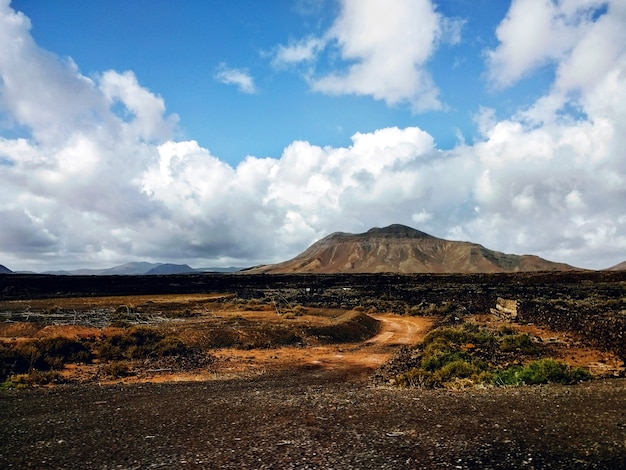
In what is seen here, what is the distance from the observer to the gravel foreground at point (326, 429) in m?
8.29

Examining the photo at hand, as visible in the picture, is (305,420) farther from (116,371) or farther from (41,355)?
(41,355)

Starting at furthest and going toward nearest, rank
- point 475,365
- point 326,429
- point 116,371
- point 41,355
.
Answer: point 41,355, point 116,371, point 475,365, point 326,429

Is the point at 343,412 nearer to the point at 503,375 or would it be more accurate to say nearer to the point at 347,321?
the point at 503,375

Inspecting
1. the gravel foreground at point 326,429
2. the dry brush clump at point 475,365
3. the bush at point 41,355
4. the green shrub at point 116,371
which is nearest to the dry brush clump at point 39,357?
the bush at point 41,355

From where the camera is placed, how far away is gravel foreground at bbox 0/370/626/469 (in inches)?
326

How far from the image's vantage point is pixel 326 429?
10.2 m

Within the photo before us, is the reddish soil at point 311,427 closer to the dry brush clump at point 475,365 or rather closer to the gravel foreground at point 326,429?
the gravel foreground at point 326,429

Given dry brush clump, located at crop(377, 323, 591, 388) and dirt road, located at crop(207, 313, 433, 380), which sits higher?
dry brush clump, located at crop(377, 323, 591, 388)

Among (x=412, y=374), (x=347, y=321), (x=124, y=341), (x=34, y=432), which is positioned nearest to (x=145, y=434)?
(x=34, y=432)

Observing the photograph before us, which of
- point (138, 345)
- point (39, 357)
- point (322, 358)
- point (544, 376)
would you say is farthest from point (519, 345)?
point (39, 357)

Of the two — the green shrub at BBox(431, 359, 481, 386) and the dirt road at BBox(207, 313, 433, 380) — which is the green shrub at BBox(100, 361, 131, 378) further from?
the green shrub at BBox(431, 359, 481, 386)

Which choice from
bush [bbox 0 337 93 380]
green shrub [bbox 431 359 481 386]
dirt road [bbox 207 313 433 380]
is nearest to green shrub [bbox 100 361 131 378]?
dirt road [bbox 207 313 433 380]

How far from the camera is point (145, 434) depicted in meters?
10.4

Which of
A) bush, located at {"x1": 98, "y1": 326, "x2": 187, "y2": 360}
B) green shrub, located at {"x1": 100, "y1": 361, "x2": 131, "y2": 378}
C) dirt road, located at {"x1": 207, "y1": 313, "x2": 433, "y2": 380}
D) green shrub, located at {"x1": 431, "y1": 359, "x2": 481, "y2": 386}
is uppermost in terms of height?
green shrub, located at {"x1": 431, "y1": 359, "x2": 481, "y2": 386}
